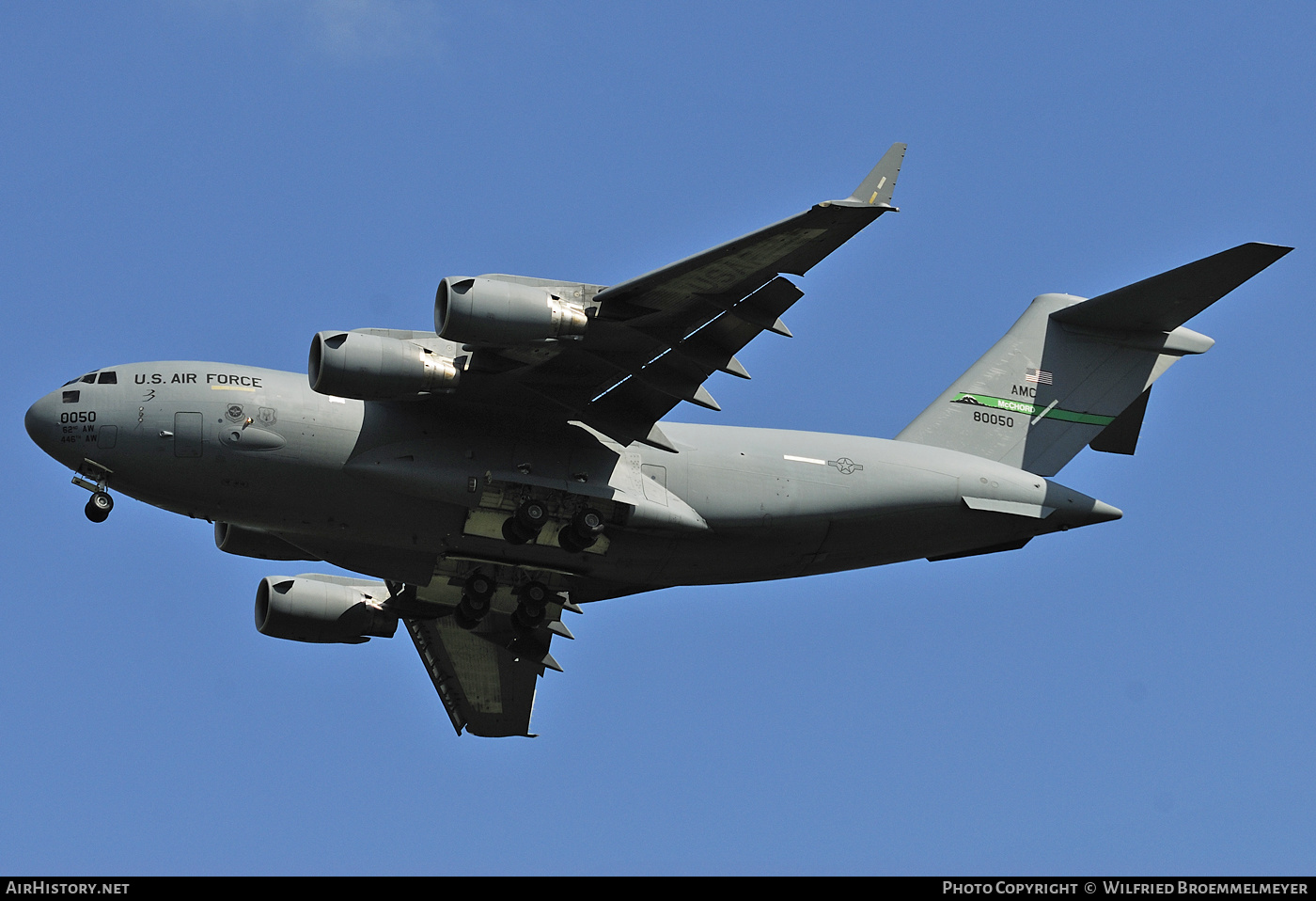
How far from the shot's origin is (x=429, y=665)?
72.6 ft

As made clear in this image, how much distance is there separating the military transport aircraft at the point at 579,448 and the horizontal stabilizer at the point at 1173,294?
0.04 m

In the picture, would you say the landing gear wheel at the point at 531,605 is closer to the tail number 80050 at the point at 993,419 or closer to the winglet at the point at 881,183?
the tail number 80050 at the point at 993,419

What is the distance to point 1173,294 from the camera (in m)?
19.5

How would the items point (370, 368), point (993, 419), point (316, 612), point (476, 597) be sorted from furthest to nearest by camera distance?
point (316, 612), point (993, 419), point (476, 597), point (370, 368)

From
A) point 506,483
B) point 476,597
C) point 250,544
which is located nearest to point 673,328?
point 506,483

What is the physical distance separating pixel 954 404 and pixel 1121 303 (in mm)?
2464

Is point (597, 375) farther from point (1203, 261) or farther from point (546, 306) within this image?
point (1203, 261)

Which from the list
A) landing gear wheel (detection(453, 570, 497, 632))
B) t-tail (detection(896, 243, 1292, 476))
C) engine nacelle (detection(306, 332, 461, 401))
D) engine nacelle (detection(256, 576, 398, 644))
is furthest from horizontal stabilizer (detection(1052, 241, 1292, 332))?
engine nacelle (detection(256, 576, 398, 644))

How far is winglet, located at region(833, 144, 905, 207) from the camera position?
1493cm

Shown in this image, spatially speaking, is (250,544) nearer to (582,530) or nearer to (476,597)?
(476,597)

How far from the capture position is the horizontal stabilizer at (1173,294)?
18.1m

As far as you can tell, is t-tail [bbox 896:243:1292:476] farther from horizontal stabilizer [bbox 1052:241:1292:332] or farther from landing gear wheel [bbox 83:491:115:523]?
landing gear wheel [bbox 83:491:115:523]

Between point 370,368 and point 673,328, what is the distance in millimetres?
3036
